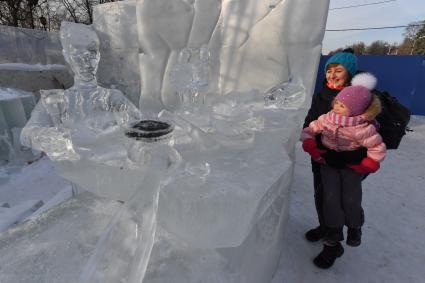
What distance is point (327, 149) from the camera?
1.49 metres

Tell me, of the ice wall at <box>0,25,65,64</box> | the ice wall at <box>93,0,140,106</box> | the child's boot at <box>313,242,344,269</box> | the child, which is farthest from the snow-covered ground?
the ice wall at <box>0,25,65,64</box>

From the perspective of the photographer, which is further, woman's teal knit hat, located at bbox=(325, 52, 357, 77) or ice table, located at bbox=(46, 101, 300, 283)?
woman's teal knit hat, located at bbox=(325, 52, 357, 77)

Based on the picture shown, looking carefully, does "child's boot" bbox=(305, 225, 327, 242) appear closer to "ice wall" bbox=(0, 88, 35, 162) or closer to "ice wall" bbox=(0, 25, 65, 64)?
"ice wall" bbox=(0, 88, 35, 162)

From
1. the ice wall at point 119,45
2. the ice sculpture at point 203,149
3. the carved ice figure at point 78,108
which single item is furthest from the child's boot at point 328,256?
the ice wall at point 119,45

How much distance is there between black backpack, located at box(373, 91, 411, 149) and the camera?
1.44 metres

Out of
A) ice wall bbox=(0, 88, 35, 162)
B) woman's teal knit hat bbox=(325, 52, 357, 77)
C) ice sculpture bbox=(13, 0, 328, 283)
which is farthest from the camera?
ice wall bbox=(0, 88, 35, 162)

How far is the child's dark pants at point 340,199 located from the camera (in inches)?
59.7

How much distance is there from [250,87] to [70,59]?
112cm

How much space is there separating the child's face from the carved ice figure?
95cm

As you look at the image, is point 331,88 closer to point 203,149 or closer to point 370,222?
point 203,149

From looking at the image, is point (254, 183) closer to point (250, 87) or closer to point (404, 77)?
point (250, 87)

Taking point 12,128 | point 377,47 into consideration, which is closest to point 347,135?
point 12,128

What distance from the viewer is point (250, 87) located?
189 cm

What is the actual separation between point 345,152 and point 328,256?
675mm
